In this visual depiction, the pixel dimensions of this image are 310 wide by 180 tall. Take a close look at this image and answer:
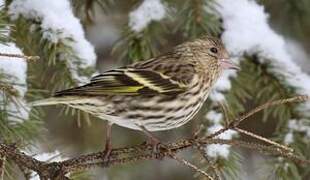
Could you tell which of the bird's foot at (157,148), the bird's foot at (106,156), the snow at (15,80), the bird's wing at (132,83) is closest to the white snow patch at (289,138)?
the bird's wing at (132,83)

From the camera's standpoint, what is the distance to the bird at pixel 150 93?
2.13m

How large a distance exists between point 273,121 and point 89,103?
5.20ft

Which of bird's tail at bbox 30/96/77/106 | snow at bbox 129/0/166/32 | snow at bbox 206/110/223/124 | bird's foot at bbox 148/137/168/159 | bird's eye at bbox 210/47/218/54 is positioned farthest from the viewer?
bird's eye at bbox 210/47/218/54

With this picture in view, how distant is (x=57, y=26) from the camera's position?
217cm

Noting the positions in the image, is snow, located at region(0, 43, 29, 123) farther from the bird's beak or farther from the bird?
the bird's beak

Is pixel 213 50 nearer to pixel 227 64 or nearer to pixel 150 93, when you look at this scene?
pixel 227 64

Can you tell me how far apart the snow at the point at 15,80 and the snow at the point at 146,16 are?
1.79 feet

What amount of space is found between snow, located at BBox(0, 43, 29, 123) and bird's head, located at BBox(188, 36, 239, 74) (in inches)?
30.6

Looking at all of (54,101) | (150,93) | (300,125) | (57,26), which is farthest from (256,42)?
(54,101)

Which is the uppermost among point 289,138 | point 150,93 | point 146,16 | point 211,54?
point 146,16

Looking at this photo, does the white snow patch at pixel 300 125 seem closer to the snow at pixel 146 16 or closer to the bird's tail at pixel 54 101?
the snow at pixel 146 16

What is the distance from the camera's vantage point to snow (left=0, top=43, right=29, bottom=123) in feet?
6.41

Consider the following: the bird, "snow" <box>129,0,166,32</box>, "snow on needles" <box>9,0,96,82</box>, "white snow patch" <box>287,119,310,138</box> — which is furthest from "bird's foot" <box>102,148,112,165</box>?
"white snow patch" <box>287,119,310,138</box>

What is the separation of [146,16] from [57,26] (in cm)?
40
